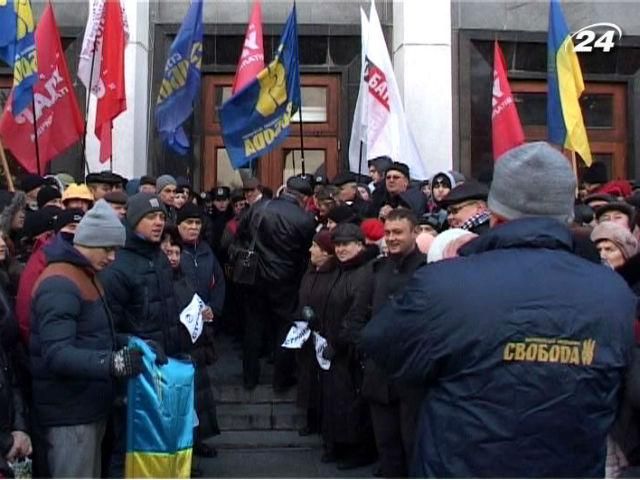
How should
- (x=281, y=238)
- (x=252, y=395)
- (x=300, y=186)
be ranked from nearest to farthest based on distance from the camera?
1. (x=252, y=395)
2. (x=281, y=238)
3. (x=300, y=186)

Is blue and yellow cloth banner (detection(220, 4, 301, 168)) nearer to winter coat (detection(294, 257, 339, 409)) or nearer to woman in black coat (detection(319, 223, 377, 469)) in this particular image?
winter coat (detection(294, 257, 339, 409))

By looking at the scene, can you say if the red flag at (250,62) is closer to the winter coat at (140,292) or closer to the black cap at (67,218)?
the black cap at (67,218)

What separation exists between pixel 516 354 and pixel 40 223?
4188 millimetres

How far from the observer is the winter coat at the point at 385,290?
581cm

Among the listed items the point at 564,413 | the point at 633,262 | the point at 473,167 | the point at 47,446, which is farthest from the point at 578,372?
the point at 473,167

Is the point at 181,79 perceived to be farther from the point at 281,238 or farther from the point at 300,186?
the point at 281,238

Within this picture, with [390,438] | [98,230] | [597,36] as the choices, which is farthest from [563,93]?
[98,230]

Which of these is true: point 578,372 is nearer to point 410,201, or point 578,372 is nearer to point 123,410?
point 123,410

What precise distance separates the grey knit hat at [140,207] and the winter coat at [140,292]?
3.3 inches

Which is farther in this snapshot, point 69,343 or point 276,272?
point 276,272

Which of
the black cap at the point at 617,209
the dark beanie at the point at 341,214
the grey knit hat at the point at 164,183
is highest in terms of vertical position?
the grey knit hat at the point at 164,183

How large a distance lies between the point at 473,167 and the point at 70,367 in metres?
8.96

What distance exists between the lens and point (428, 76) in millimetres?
11633

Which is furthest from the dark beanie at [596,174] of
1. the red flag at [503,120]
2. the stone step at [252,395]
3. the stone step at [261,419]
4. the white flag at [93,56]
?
the white flag at [93,56]
